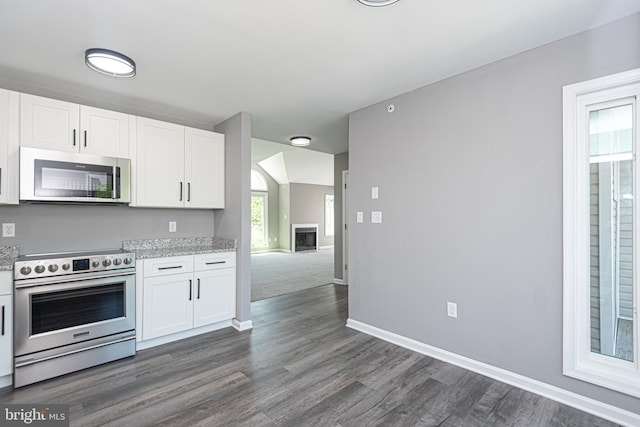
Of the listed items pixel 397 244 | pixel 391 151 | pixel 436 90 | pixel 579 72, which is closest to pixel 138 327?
pixel 397 244

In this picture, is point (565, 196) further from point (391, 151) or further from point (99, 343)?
point (99, 343)

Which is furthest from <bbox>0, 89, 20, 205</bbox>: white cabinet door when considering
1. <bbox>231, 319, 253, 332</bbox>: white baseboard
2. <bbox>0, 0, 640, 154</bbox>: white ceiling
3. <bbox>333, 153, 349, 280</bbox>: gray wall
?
<bbox>333, 153, 349, 280</bbox>: gray wall

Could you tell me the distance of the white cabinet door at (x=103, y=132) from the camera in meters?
2.81

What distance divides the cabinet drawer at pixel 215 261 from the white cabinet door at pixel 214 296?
0.05 m

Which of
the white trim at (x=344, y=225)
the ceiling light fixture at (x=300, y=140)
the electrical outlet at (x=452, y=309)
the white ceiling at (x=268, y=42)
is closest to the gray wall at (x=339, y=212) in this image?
the white trim at (x=344, y=225)

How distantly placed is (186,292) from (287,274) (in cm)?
350

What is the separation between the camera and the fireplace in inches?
416

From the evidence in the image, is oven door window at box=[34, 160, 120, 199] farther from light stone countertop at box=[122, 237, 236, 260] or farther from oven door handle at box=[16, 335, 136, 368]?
oven door handle at box=[16, 335, 136, 368]

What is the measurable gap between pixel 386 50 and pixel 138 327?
330 centimetres

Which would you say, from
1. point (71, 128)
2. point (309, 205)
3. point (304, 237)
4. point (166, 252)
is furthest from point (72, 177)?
point (309, 205)

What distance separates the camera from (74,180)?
271 centimetres

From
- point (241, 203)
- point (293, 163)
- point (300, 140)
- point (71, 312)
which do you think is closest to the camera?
point (71, 312)

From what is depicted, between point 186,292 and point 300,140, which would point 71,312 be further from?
point 300,140

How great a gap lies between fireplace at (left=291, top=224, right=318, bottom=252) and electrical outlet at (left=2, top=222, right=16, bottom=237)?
26.4 feet
